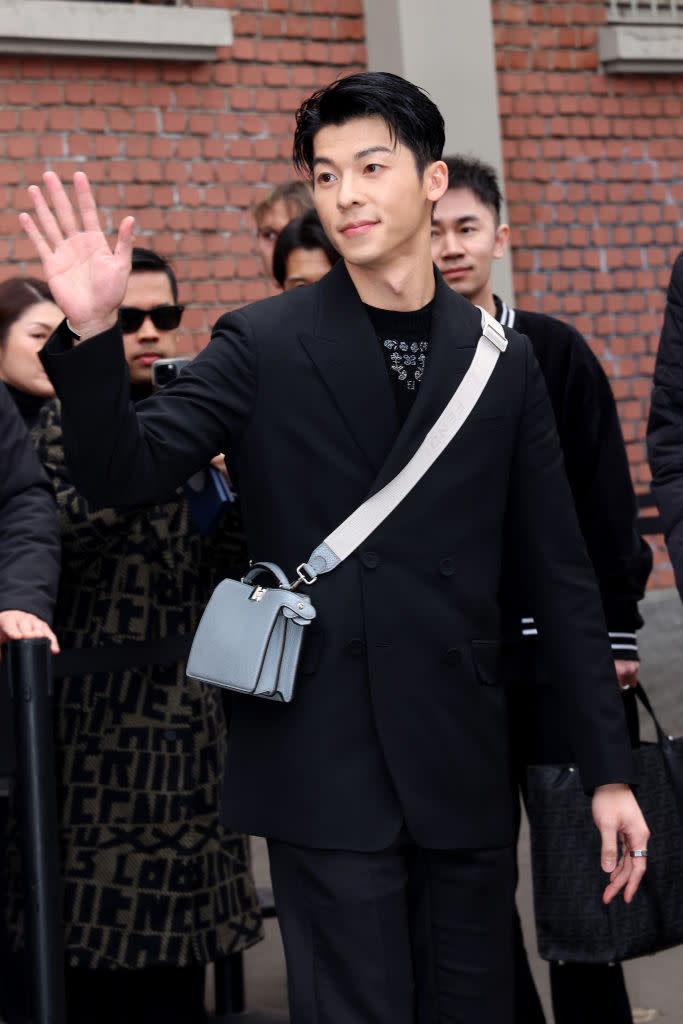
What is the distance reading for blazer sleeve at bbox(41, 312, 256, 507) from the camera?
227cm

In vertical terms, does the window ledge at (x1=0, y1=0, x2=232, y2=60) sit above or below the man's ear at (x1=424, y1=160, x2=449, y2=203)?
above

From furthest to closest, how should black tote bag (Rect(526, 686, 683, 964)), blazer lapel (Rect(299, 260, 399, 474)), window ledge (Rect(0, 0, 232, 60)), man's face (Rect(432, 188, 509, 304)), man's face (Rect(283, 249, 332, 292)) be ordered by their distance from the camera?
window ledge (Rect(0, 0, 232, 60)) → man's face (Rect(283, 249, 332, 292)) → man's face (Rect(432, 188, 509, 304)) → black tote bag (Rect(526, 686, 683, 964)) → blazer lapel (Rect(299, 260, 399, 474))

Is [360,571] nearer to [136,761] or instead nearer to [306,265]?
[136,761]

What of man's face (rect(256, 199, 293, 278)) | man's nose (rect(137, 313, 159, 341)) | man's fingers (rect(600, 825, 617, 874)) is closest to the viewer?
man's fingers (rect(600, 825, 617, 874))

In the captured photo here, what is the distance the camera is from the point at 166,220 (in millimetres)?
7328

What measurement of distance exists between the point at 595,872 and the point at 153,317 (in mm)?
1674

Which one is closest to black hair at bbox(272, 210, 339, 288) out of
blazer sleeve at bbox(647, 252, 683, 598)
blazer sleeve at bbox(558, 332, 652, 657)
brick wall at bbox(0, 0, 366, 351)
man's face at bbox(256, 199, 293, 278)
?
man's face at bbox(256, 199, 293, 278)

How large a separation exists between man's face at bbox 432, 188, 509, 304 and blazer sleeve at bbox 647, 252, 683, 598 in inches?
29.2

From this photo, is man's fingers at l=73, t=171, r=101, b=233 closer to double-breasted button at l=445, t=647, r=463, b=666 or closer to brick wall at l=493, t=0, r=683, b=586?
double-breasted button at l=445, t=647, r=463, b=666

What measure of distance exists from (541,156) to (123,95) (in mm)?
2198

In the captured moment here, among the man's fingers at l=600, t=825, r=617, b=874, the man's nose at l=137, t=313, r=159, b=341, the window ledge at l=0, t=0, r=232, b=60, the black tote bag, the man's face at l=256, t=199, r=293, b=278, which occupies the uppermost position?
the window ledge at l=0, t=0, r=232, b=60

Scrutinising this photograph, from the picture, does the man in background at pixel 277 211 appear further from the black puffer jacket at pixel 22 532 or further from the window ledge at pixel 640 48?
the window ledge at pixel 640 48

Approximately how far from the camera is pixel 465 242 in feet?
12.6

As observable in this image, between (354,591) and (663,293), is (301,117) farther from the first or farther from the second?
(663,293)
